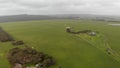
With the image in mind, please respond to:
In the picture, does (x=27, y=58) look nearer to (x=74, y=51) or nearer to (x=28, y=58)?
(x=28, y=58)

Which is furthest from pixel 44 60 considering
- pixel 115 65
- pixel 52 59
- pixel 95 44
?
pixel 95 44

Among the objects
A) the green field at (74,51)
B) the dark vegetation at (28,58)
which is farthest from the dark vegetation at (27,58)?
the green field at (74,51)

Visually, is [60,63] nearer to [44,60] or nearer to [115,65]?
[44,60]

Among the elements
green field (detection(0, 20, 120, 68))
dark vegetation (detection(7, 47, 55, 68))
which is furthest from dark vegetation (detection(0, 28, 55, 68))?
green field (detection(0, 20, 120, 68))

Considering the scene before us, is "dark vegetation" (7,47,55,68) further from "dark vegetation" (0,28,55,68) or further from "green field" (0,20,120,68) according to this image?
"green field" (0,20,120,68)

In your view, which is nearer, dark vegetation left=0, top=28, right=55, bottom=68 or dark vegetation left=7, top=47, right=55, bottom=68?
dark vegetation left=0, top=28, right=55, bottom=68

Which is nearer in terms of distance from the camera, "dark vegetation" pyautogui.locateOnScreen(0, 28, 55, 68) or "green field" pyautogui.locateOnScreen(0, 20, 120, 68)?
"dark vegetation" pyautogui.locateOnScreen(0, 28, 55, 68)

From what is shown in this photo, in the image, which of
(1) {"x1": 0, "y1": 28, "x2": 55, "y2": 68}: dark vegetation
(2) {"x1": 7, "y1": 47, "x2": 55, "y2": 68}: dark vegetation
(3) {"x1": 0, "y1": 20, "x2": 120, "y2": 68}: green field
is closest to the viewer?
(1) {"x1": 0, "y1": 28, "x2": 55, "y2": 68}: dark vegetation

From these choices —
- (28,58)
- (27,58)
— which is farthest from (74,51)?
(27,58)

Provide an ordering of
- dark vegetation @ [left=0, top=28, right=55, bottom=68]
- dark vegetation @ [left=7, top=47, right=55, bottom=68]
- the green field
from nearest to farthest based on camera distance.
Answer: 1. dark vegetation @ [left=0, top=28, right=55, bottom=68]
2. dark vegetation @ [left=7, top=47, right=55, bottom=68]
3. the green field
